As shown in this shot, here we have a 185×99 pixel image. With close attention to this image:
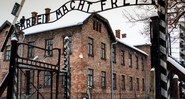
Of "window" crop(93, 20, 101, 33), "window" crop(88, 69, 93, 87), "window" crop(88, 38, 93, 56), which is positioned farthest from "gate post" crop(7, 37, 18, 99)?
"window" crop(93, 20, 101, 33)

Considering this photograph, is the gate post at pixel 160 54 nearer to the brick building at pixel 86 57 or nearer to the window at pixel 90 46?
the brick building at pixel 86 57

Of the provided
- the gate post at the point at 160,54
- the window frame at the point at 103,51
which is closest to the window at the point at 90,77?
the window frame at the point at 103,51

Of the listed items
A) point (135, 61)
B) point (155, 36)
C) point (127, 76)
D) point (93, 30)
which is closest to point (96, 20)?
point (93, 30)

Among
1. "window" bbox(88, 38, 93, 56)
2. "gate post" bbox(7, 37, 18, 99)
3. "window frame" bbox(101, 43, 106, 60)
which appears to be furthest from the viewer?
"window frame" bbox(101, 43, 106, 60)

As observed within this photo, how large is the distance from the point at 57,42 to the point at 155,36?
1428 centimetres

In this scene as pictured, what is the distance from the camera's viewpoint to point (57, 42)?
17.6 metres

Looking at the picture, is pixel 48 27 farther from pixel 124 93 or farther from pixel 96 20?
pixel 124 93

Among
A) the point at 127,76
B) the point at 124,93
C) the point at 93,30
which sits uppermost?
the point at 93,30

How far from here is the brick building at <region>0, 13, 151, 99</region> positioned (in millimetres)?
16219

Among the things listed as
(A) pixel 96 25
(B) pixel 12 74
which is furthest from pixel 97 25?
(B) pixel 12 74

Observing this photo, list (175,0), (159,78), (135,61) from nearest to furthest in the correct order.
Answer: (159,78) < (175,0) < (135,61)

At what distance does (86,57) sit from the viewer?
16625mm

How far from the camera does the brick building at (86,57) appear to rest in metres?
16.2

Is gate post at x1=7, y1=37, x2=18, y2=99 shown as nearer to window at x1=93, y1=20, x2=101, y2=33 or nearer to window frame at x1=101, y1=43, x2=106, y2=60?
window at x1=93, y1=20, x2=101, y2=33
